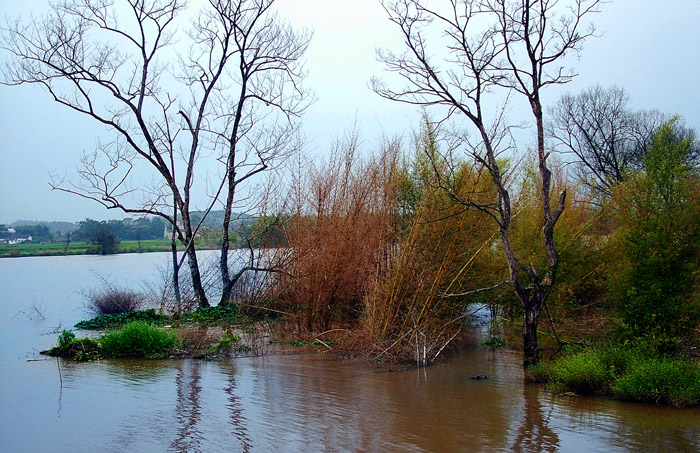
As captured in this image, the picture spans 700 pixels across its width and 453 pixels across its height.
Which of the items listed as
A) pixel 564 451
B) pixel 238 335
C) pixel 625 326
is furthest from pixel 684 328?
pixel 238 335

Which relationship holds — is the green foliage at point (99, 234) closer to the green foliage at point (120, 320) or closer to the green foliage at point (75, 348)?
the green foliage at point (120, 320)

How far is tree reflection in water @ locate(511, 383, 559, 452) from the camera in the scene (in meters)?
6.49

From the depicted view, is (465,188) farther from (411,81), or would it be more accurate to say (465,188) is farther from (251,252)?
(251,252)

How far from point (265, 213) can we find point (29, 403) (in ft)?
25.2

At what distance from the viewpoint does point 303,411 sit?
304 inches

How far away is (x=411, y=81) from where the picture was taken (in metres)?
10.1

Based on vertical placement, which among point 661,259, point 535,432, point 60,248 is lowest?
point 535,432

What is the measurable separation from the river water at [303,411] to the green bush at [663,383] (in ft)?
0.65

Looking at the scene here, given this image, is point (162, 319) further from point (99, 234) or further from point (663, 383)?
point (99, 234)

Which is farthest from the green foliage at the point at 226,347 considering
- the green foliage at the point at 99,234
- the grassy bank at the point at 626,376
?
the green foliage at the point at 99,234

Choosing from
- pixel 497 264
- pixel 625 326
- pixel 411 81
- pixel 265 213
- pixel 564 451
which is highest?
pixel 411 81

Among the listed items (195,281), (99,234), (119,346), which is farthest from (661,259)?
(99,234)

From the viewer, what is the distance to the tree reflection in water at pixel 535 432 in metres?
6.49

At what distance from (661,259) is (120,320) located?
12026 millimetres
